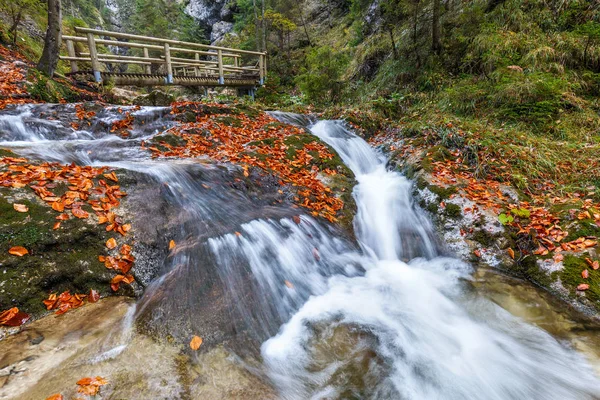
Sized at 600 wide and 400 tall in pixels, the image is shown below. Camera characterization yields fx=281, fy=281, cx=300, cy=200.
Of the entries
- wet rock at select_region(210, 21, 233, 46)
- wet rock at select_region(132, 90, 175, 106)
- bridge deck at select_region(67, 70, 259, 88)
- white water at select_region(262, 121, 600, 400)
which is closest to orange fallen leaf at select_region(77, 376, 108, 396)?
white water at select_region(262, 121, 600, 400)

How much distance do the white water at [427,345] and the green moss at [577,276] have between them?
0.69 m

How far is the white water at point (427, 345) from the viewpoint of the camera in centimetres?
214

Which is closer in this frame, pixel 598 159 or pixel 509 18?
pixel 598 159

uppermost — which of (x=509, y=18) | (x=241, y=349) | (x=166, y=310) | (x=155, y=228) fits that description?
(x=509, y=18)

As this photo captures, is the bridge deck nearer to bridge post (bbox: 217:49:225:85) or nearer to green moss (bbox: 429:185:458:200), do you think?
bridge post (bbox: 217:49:225:85)

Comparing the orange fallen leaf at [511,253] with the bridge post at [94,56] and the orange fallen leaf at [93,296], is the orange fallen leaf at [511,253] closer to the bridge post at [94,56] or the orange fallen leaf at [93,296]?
the orange fallen leaf at [93,296]

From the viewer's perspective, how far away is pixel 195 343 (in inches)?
82.5

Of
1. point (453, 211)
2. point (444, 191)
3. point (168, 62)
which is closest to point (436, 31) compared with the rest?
point (444, 191)

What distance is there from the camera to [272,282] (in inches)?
118

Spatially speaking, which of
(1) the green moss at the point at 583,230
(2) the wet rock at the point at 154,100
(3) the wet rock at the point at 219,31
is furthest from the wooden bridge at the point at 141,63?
(3) the wet rock at the point at 219,31

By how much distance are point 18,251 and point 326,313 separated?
263cm

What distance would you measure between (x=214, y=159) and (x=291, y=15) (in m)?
19.8

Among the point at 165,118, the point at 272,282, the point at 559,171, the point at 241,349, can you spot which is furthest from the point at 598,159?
the point at 165,118

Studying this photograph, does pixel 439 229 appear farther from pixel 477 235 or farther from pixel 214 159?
pixel 214 159
